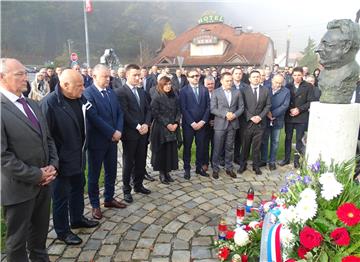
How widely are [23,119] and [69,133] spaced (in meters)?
0.84

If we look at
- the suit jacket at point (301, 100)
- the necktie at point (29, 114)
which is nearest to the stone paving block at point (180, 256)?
the necktie at point (29, 114)

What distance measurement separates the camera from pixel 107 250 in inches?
145

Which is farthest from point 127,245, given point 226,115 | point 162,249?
point 226,115

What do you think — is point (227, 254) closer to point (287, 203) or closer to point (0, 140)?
point (287, 203)

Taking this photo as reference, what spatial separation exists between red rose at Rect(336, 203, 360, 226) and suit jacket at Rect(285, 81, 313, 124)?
4.51 meters

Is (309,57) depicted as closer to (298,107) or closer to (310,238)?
(298,107)

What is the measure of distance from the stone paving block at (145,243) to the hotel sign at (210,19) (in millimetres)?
48603

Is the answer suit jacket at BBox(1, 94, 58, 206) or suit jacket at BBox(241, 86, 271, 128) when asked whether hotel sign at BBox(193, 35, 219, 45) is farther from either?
suit jacket at BBox(1, 94, 58, 206)

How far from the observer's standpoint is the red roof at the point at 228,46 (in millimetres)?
39438

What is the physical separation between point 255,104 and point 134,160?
2.67 metres

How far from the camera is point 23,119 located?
2.81 m

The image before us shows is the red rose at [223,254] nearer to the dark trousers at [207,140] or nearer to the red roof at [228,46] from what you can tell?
the dark trousers at [207,140]

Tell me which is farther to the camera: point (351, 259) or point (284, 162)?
point (284, 162)

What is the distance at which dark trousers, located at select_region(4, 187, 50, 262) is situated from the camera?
281 centimetres
